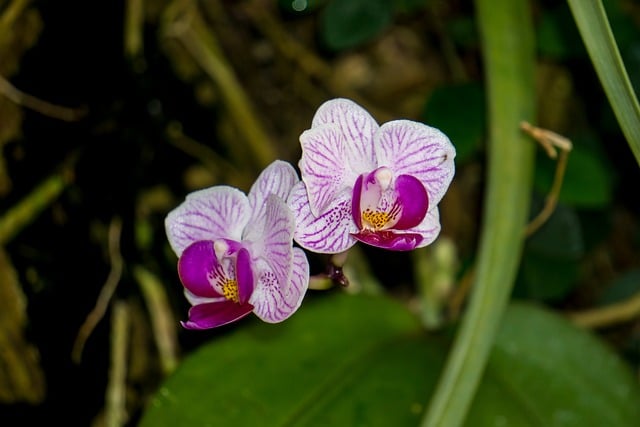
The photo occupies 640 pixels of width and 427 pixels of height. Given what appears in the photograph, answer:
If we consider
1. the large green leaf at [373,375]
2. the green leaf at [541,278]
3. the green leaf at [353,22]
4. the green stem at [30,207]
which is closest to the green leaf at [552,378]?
the large green leaf at [373,375]

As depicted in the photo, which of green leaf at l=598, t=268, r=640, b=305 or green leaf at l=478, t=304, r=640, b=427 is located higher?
green leaf at l=478, t=304, r=640, b=427

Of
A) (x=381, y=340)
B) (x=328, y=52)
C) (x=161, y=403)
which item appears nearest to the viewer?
(x=161, y=403)

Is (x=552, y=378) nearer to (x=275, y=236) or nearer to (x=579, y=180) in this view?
(x=579, y=180)

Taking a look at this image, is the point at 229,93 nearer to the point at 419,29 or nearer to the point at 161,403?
the point at 419,29

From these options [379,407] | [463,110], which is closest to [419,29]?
[463,110]

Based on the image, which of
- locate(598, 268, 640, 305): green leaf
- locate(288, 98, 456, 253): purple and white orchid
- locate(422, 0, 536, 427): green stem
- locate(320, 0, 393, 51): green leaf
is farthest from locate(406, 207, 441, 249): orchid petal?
locate(598, 268, 640, 305): green leaf

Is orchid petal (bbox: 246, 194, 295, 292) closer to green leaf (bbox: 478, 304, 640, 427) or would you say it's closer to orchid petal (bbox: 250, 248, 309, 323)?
orchid petal (bbox: 250, 248, 309, 323)
